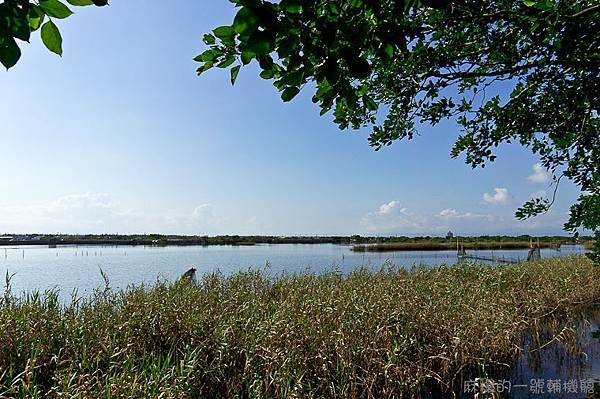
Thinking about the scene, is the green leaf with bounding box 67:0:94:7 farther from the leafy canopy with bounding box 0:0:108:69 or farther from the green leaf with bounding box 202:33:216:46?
the green leaf with bounding box 202:33:216:46

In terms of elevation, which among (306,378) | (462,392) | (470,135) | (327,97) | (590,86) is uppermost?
(590,86)

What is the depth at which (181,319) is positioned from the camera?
568 centimetres

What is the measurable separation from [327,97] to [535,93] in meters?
3.56

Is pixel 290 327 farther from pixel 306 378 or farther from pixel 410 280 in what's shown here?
pixel 410 280

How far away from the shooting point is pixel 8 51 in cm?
129

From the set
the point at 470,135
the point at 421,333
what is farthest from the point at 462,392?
the point at 470,135

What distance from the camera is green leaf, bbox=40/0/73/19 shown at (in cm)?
128

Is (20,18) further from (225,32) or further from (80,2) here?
(225,32)

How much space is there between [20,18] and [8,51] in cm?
11

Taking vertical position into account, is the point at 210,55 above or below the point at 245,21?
above

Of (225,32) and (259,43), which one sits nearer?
(259,43)

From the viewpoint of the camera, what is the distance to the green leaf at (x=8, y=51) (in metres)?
1.28

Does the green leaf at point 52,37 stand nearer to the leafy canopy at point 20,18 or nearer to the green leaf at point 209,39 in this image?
the leafy canopy at point 20,18

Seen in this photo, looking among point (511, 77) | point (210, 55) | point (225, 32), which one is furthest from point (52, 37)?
point (511, 77)
